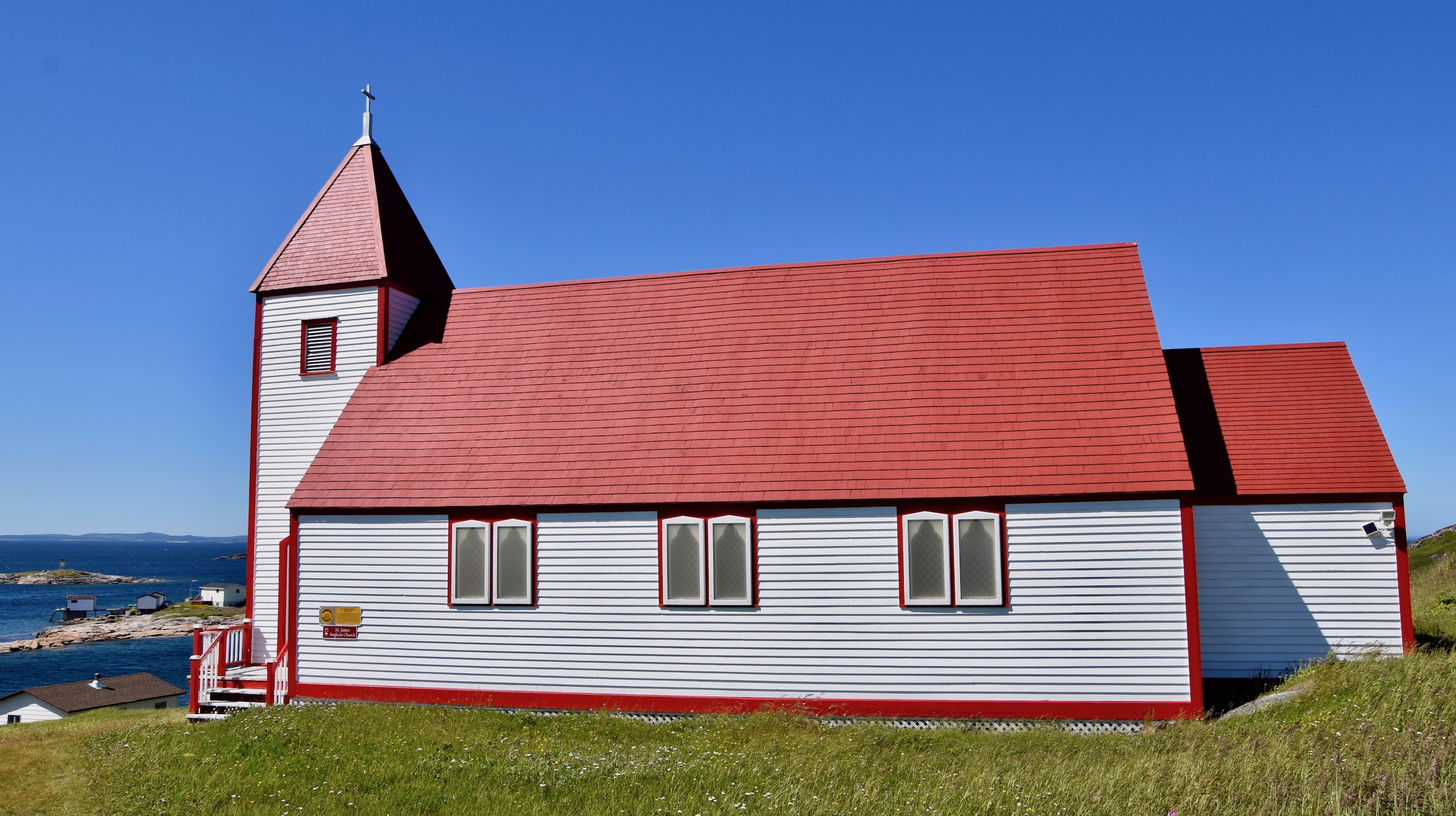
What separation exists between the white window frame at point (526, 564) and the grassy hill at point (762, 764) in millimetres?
1946

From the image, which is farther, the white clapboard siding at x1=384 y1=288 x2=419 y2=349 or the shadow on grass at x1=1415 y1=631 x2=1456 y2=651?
the white clapboard siding at x1=384 y1=288 x2=419 y2=349

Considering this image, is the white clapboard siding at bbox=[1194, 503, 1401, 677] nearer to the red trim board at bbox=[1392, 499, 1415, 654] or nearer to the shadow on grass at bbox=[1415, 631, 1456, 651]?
the red trim board at bbox=[1392, 499, 1415, 654]

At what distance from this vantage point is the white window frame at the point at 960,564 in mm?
14445

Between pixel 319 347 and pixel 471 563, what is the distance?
22.1 feet

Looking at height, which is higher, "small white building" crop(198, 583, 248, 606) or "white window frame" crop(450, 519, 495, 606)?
"white window frame" crop(450, 519, 495, 606)

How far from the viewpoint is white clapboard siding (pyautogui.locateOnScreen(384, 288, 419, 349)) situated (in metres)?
20.0

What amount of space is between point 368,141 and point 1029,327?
15477 millimetres

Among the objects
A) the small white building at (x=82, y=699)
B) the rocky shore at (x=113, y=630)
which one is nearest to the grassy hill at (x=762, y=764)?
the small white building at (x=82, y=699)

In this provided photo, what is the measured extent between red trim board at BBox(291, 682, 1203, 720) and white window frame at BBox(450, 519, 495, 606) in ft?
4.98

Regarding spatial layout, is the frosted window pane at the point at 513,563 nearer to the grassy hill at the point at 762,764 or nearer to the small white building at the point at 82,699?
the grassy hill at the point at 762,764

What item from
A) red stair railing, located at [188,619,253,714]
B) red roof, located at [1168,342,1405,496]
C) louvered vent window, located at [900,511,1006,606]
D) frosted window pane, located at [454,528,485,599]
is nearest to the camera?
louvered vent window, located at [900,511,1006,606]

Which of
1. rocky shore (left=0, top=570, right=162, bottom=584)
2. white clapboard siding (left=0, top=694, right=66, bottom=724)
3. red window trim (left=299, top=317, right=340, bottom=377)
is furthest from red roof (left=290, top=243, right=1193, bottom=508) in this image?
rocky shore (left=0, top=570, right=162, bottom=584)

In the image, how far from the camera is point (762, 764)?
1081 centimetres

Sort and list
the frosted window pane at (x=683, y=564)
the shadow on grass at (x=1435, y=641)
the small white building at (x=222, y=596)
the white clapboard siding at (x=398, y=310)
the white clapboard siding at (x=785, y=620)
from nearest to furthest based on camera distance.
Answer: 1. the white clapboard siding at (x=785, y=620)
2. the frosted window pane at (x=683, y=564)
3. the shadow on grass at (x=1435, y=641)
4. the white clapboard siding at (x=398, y=310)
5. the small white building at (x=222, y=596)
